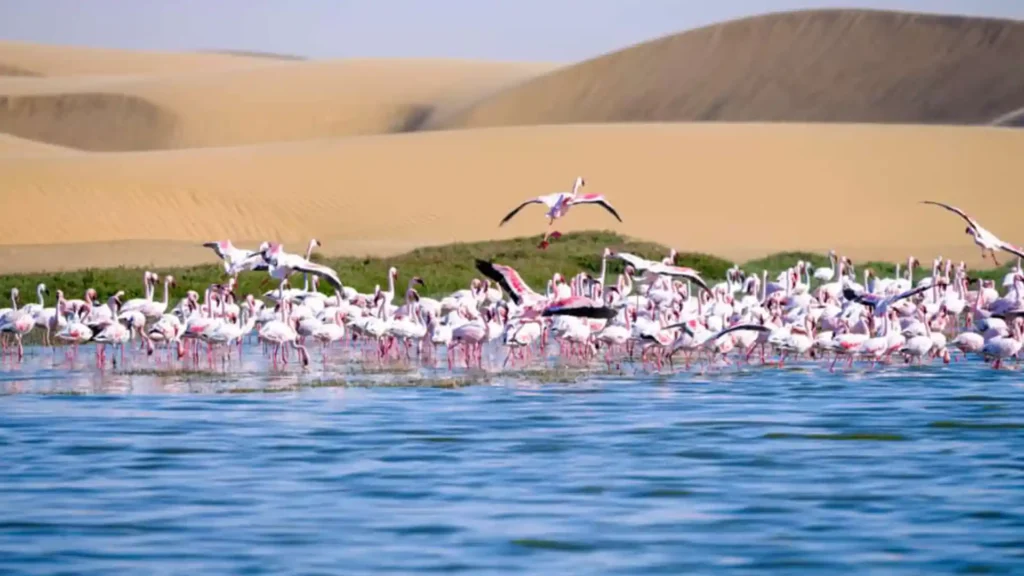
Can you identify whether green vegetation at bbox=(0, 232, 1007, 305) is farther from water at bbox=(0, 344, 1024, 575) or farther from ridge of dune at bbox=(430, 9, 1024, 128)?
ridge of dune at bbox=(430, 9, 1024, 128)

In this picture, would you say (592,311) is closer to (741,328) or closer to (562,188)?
(741,328)

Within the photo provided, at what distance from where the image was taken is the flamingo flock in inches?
896

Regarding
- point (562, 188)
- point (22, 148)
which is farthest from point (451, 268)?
point (22, 148)

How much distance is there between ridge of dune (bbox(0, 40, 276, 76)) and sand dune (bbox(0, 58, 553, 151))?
70.5 feet

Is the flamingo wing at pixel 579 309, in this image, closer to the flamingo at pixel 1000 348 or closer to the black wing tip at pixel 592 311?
the black wing tip at pixel 592 311

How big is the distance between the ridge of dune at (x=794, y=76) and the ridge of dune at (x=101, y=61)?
43083 millimetres

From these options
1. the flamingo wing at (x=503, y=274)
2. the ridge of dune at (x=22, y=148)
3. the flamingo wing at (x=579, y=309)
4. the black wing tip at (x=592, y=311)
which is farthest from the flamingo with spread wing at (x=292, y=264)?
the ridge of dune at (x=22, y=148)

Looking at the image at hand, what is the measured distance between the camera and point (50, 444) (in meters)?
16.8

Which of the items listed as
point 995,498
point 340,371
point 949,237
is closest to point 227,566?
point 995,498

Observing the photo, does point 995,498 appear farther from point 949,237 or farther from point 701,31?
point 701,31

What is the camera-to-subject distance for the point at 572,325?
77.4 feet

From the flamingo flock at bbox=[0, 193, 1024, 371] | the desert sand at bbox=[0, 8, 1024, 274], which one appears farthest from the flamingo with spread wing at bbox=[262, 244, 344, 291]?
the desert sand at bbox=[0, 8, 1024, 274]

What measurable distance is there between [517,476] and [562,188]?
42402mm

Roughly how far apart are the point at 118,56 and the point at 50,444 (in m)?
134
